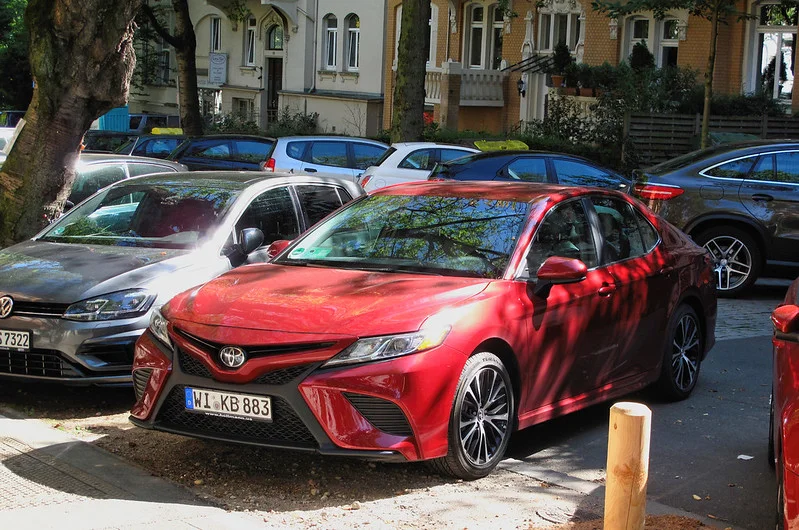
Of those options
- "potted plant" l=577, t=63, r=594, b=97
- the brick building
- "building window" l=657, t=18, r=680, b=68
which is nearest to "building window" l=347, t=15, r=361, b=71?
the brick building

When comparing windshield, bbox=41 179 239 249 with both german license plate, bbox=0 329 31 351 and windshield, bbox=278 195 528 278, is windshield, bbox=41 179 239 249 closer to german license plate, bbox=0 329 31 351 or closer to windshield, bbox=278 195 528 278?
german license plate, bbox=0 329 31 351

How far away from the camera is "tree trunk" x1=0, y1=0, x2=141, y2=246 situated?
10.5 meters

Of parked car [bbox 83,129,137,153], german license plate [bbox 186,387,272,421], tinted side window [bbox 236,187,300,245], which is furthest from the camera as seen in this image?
parked car [bbox 83,129,137,153]

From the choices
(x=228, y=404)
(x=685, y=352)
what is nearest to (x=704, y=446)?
(x=685, y=352)

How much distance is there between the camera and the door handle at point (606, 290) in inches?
276

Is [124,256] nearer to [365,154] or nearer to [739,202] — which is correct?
[739,202]

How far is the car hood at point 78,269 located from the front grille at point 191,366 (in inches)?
67.1

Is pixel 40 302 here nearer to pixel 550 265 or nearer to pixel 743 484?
pixel 550 265

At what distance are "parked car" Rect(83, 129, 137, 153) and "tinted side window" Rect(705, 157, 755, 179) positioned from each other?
18.4 meters

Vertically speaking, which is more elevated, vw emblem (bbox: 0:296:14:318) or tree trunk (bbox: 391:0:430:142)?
tree trunk (bbox: 391:0:430:142)

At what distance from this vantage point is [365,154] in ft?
67.1

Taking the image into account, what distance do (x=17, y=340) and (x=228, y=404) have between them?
2.30 metres

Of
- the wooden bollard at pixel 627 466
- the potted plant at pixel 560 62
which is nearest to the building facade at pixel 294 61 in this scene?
the potted plant at pixel 560 62

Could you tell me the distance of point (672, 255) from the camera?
26.3 feet
